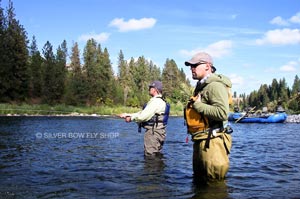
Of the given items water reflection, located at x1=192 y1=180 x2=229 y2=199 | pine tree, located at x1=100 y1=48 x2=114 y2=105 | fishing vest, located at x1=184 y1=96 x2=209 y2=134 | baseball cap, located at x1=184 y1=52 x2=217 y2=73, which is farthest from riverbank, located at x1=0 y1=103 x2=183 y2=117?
baseball cap, located at x1=184 y1=52 x2=217 y2=73

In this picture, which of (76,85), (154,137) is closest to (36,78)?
(76,85)

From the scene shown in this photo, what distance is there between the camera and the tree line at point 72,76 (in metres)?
70.8

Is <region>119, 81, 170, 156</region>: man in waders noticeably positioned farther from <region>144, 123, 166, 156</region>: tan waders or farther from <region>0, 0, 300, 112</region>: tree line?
<region>0, 0, 300, 112</region>: tree line

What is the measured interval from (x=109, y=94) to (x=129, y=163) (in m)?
89.1

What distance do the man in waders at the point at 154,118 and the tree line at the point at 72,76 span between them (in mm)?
41197

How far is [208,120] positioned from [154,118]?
3861 mm

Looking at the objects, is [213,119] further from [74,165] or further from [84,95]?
[84,95]

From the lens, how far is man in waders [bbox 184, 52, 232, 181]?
5242mm

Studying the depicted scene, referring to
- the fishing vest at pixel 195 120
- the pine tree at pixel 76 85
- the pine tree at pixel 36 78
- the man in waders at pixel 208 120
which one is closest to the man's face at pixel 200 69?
the man in waders at pixel 208 120

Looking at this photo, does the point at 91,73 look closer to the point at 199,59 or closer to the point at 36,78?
the point at 36,78

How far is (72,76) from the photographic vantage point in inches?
3750

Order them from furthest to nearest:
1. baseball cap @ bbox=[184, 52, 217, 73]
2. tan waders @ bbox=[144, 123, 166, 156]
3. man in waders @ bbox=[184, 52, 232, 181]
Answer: tan waders @ bbox=[144, 123, 166, 156], baseball cap @ bbox=[184, 52, 217, 73], man in waders @ bbox=[184, 52, 232, 181]

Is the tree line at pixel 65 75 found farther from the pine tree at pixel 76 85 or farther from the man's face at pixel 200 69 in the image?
the man's face at pixel 200 69

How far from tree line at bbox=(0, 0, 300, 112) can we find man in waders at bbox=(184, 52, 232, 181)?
44381 mm
